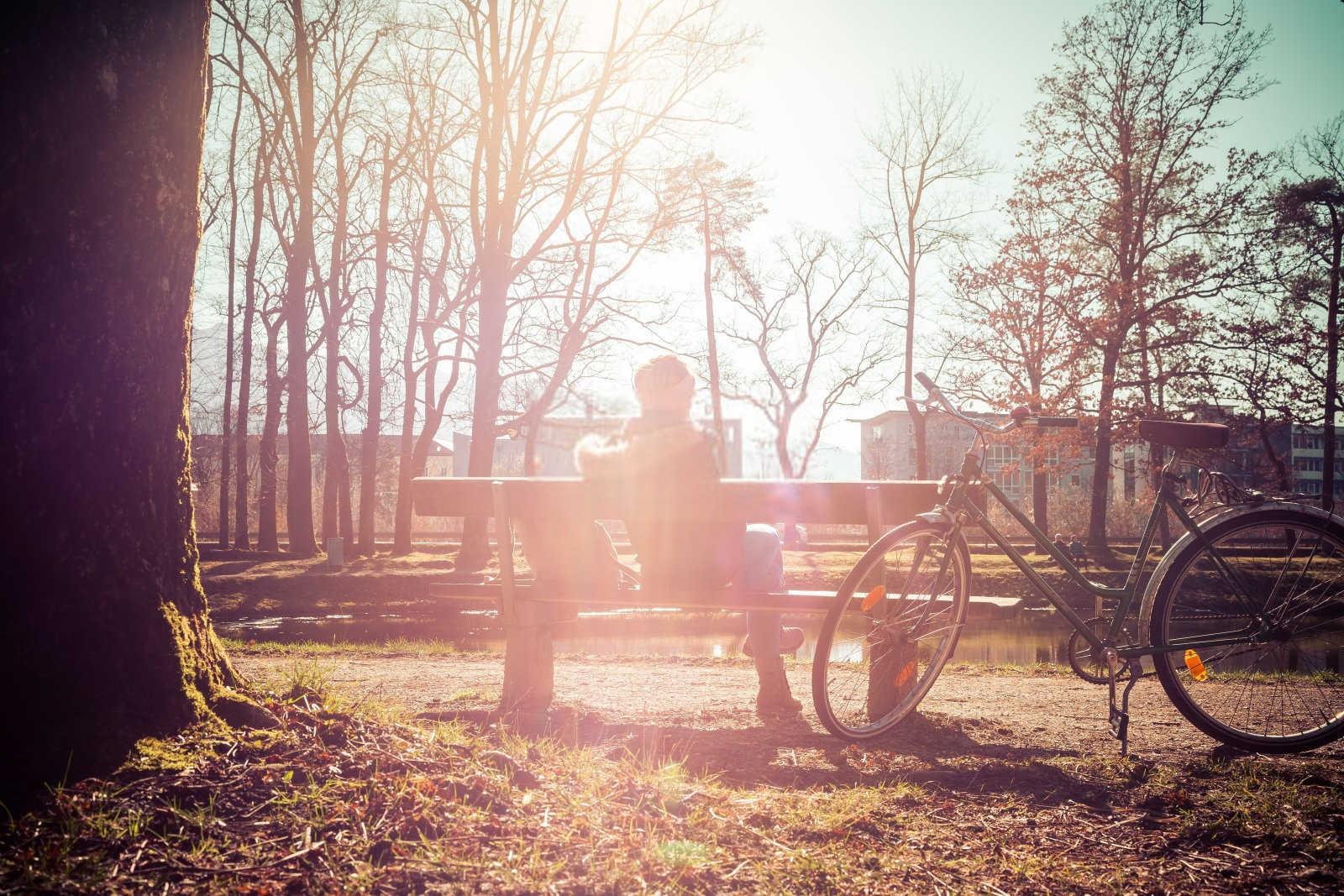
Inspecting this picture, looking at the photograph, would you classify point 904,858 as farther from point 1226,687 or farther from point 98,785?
point 98,785

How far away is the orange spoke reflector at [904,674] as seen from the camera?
3902 millimetres

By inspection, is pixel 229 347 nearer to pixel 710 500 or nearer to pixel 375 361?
pixel 375 361

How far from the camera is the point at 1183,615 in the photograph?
3.68 meters

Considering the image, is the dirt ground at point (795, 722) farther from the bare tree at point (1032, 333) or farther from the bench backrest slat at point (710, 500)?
the bare tree at point (1032, 333)

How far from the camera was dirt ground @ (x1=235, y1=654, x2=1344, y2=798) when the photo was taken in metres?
3.61

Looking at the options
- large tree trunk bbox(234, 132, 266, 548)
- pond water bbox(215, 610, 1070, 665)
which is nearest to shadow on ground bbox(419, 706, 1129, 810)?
pond water bbox(215, 610, 1070, 665)

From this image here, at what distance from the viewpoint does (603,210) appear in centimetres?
2023

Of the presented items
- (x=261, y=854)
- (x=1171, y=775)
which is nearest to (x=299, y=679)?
(x=261, y=854)

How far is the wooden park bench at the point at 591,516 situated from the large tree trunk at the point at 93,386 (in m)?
1.52

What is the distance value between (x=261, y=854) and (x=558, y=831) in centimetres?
79

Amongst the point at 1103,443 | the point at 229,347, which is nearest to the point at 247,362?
the point at 229,347

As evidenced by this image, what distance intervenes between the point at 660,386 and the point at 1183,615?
97.2 inches

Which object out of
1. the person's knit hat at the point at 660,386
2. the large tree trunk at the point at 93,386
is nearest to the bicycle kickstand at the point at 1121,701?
the person's knit hat at the point at 660,386

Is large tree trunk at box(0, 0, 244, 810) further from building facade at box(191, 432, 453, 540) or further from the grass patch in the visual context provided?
building facade at box(191, 432, 453, 540)
